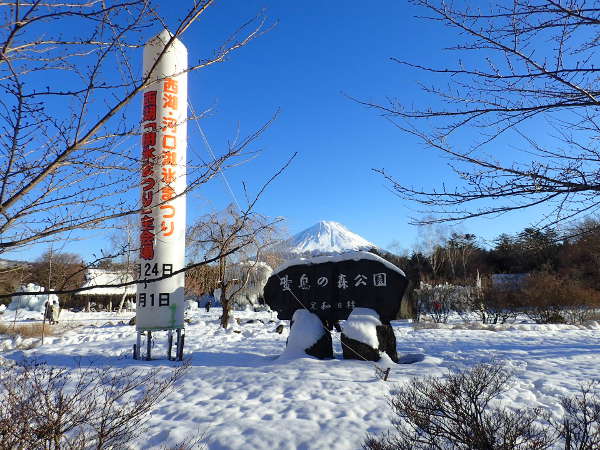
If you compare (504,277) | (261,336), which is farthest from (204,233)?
(504,277)

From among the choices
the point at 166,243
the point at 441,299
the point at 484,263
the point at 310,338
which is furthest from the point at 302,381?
the point at 484,263

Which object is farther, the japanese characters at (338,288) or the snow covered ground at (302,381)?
the japanese characters at (338,288)

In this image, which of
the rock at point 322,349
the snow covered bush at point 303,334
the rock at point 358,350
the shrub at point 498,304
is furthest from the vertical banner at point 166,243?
the shrub at point 498,304

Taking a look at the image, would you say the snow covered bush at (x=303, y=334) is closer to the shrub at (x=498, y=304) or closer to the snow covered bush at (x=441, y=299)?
the shrub at (x=498, y=304)

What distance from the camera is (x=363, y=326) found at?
7.46 meters

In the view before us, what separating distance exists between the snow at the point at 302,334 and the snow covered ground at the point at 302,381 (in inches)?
16.4

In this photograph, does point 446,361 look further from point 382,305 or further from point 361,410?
point 361,410

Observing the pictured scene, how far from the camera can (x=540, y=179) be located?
2.68 m

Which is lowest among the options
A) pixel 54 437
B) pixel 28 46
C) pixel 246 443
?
pixel 246 443

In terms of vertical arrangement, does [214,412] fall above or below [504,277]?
below

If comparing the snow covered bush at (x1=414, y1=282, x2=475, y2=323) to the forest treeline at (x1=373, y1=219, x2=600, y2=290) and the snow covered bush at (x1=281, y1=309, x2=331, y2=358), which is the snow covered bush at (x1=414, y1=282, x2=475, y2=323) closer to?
the forest treeline at (x1=373, y1=219, x2=600, y2=290)

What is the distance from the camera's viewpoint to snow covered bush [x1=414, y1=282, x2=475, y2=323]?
19.8 metres

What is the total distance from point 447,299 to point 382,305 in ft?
45.3

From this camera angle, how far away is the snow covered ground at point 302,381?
4062 millimetres
